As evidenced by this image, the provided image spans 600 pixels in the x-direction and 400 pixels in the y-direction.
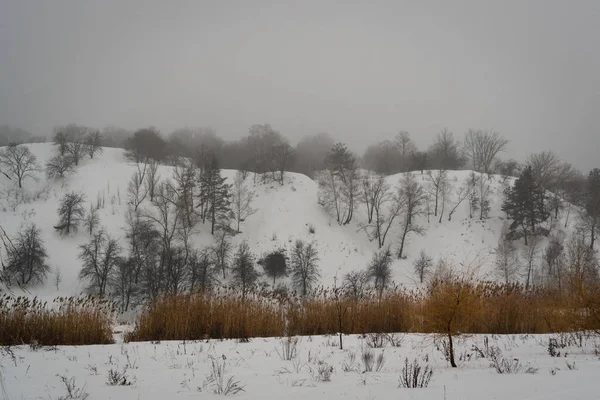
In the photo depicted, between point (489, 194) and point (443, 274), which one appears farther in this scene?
point (489, 194)

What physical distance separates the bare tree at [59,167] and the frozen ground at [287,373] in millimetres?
54756

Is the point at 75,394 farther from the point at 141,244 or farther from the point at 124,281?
the point at 141,244

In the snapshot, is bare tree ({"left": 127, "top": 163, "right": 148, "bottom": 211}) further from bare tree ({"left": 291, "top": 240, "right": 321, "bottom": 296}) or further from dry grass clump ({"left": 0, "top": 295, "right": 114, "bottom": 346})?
dry grass clump ({"left": 0, "top": 295, "right": 114, "bottom": 346})

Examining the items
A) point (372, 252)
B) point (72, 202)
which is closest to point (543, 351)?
point (372, 252)

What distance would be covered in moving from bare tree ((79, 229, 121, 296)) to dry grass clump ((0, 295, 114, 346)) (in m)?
25.6

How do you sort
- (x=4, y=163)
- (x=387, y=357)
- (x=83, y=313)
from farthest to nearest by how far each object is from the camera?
(x=4, y=163) → (x=83, y=313) → (x=387, y=357)

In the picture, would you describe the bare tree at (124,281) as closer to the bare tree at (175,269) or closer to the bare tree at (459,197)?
the bare tree at (175,269)

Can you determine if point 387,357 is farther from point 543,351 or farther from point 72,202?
point 72,202

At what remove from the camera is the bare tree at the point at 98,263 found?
3228 centimetres

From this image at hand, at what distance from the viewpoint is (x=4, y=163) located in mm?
49969

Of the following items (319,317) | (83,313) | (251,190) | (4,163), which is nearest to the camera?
(83,313)

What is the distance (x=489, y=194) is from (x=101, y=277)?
54.4 meters

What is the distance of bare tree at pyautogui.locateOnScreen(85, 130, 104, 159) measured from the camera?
196ft

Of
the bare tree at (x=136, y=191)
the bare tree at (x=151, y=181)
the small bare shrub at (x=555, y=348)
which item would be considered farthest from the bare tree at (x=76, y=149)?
the small bare shrub at (x=555, y=348)
